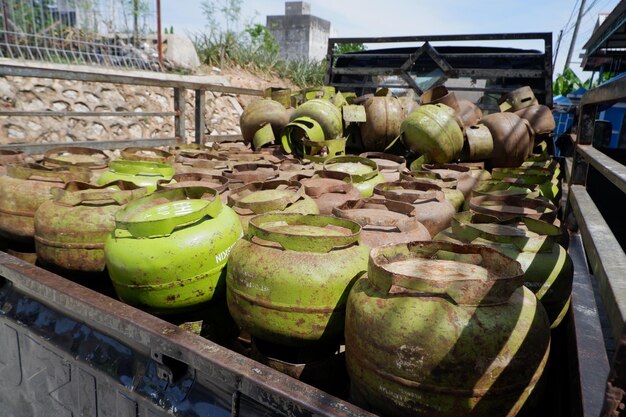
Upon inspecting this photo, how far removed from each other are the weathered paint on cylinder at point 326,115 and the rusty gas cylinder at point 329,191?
69.9 inches

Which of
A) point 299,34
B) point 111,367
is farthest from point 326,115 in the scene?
point 299,34

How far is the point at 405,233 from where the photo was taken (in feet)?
7.99

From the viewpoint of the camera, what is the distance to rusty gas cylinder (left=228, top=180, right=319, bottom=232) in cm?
258

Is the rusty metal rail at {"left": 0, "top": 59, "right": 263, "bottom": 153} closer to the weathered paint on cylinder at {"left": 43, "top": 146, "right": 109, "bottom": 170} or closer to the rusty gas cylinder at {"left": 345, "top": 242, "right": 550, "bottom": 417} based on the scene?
the weathered paint on cylinder at {"left": 43, "top": 146, "right": 109, "bottom": 170}

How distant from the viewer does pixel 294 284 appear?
180 centimetres

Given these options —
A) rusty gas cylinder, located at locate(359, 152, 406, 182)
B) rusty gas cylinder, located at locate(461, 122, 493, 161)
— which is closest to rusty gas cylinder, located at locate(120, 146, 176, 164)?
rusty gas cylinder, located at locate(359, 152, 406, 182)

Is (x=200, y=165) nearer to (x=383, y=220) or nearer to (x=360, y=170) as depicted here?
(x=360, y=170)

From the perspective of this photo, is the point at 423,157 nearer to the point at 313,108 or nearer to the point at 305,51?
the point at 313,108

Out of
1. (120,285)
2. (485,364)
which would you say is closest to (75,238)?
(120,285)

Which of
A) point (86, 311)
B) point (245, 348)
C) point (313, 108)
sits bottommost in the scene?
point (245, 348)

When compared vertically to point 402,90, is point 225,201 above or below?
below

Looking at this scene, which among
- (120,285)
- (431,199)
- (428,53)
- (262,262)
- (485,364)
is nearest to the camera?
(485,364)

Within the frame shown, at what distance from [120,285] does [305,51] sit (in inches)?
1260

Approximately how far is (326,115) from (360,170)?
146 cm
